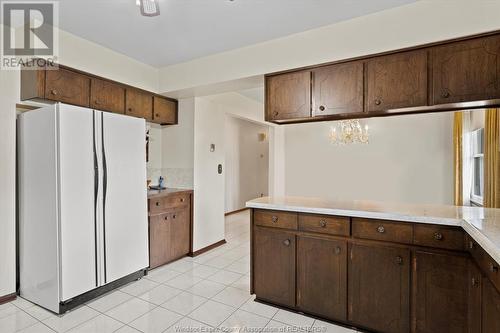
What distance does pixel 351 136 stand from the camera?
437 centimetres

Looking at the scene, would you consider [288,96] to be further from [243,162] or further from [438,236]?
[243,162]

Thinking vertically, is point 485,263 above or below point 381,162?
below

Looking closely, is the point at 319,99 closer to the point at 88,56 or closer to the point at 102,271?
the point at 88,56

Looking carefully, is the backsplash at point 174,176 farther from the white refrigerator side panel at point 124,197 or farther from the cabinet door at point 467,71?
the cabinet door at point 467,71

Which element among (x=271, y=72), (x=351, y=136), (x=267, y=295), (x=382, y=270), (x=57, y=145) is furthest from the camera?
(x=351, y=136)

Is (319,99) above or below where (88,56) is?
below

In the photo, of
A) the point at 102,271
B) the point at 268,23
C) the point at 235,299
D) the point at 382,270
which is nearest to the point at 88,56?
the point at 268,23

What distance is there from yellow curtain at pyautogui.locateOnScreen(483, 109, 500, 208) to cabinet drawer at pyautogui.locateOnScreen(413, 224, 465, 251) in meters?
0.99

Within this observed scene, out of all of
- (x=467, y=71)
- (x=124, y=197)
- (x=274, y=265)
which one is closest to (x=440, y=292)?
(x=274, y=265)

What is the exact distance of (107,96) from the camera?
307cm

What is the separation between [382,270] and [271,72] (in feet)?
6.69

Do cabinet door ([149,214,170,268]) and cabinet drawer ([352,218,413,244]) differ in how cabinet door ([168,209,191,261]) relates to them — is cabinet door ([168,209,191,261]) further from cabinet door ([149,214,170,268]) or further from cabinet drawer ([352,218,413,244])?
cabinet drawer ([352,218,413,244])

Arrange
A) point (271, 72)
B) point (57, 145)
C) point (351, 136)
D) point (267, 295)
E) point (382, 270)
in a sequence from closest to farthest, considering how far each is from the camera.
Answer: point (382, 270) < point (57, 145) < point (267, 295) < point (271, 72) < point (351, 136)

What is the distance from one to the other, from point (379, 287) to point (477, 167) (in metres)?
2.44
